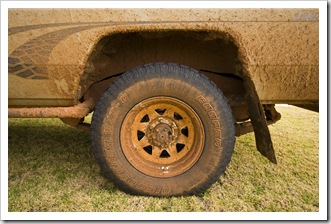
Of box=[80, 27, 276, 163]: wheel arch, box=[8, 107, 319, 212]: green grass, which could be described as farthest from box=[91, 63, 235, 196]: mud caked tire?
box=[80, 27, 276, 163]: wheel arch

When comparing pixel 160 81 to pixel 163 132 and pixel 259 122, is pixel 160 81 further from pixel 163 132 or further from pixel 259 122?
pixel 259 122

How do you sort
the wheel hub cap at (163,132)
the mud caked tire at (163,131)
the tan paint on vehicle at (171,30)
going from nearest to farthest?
the tan paint on vehicle at (171,30)
the mud caked tire at (163,131)
the wheel hub cap at (163,132)

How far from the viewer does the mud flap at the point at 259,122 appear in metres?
2.20

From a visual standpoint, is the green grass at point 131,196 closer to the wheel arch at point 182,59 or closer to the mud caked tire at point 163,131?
the mud caked tire at point 163,131

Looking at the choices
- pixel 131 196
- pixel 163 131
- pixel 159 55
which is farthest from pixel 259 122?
pixel 131 196

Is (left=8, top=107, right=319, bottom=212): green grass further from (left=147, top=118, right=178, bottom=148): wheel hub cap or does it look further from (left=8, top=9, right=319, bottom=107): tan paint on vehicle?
(left=8, top=9, right=319, bottom=107): tan paint on vehicle

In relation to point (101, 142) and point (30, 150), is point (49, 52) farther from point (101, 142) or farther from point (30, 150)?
point (30, 150)

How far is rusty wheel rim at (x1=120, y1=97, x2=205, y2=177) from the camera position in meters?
2.23

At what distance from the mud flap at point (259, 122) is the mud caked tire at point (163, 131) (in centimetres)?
22

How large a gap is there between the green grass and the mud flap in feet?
1.19

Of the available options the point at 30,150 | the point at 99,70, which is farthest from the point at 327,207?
the point at 30,150

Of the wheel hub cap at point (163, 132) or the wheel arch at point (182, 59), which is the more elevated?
the wheel arch at point (182, 59)

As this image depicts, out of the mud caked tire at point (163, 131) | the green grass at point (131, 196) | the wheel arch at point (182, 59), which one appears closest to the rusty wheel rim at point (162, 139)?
the mud caked tire at point (163, 131)

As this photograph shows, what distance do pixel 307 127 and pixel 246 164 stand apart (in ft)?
6.36
